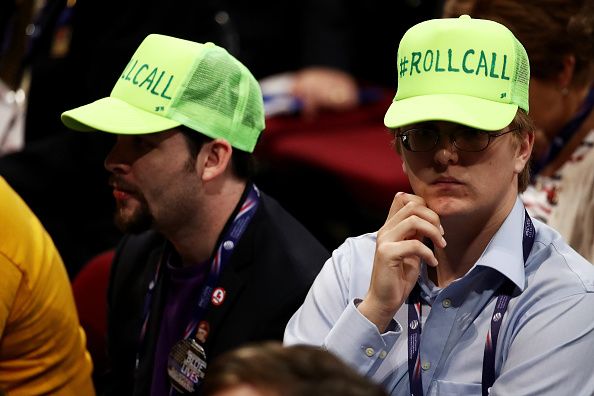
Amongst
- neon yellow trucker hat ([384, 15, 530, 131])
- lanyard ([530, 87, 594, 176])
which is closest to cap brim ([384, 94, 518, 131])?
neon yellow trucker hat ([384, 15, 530, 131])

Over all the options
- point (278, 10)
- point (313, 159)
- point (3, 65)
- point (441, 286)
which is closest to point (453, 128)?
point (441, 286)

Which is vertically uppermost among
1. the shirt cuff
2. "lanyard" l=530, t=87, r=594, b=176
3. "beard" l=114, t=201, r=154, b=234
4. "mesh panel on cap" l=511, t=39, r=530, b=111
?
"mesh panel on cap" l=511, t=39, r=530, b=111

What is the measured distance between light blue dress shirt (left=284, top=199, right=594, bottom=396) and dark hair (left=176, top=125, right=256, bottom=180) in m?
0.74

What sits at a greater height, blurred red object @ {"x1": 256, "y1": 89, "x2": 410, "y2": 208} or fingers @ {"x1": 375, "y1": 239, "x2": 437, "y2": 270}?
fingers @ {"x1": 375, "y1": 239, "x2": 437, "y2": 270}

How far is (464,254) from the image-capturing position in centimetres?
230

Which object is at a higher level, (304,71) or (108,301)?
(304,71)

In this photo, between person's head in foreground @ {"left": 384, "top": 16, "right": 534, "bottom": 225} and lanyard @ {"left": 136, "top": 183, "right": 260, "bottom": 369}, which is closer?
person's head in foreground @ {"left": 384, "top": 16, "right": 534, "bottom": 225}

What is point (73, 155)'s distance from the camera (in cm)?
446

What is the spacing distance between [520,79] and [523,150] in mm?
144

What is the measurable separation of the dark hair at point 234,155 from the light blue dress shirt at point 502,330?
741 mm

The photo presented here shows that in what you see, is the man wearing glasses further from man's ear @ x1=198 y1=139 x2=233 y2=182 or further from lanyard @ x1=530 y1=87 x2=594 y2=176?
lanyard @ x1=530 y1=87 x2=594 y2=176

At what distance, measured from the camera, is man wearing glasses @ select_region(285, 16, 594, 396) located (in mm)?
2158

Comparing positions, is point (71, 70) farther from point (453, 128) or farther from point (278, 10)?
point (453, 128)

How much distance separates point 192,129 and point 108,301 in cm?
68
